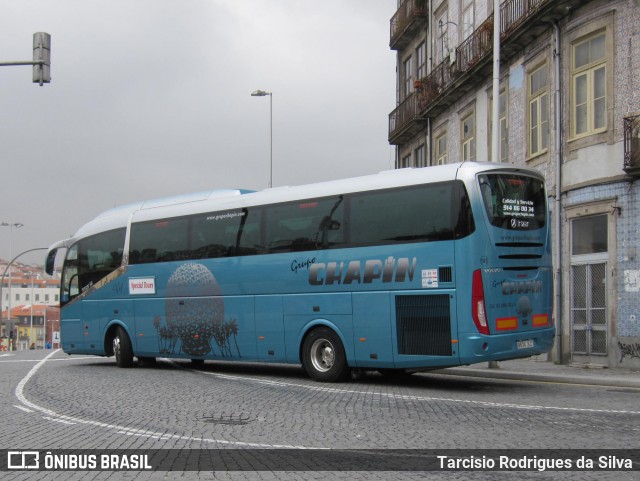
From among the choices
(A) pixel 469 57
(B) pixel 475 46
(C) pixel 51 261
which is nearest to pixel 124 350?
(C) pixel 51 261

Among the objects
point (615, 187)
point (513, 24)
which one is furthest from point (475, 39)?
point (615, 187)

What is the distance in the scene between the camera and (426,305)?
14188 millimetres

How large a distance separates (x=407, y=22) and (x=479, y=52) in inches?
396

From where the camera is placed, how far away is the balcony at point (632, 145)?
19.3 meters

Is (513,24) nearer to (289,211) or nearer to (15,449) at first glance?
(289,211)

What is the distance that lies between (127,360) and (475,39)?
49.9 feet

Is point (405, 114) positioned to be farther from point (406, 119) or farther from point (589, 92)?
point (589, 92)

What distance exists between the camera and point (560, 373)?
1797cm

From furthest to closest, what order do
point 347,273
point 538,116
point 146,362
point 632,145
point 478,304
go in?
point 538,116 < point 146,362 < point 632,145 < point 347,273 < point 478,304

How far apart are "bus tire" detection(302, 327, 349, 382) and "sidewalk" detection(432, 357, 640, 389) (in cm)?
353

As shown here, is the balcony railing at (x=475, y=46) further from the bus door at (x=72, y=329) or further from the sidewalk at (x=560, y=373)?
the bus door at (x=72, y=329)

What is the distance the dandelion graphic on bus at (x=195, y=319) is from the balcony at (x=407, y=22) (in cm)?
2044

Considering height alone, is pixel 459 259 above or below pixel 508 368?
above

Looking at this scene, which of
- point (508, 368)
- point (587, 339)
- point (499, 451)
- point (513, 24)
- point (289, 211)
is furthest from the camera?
point (513, 24)
